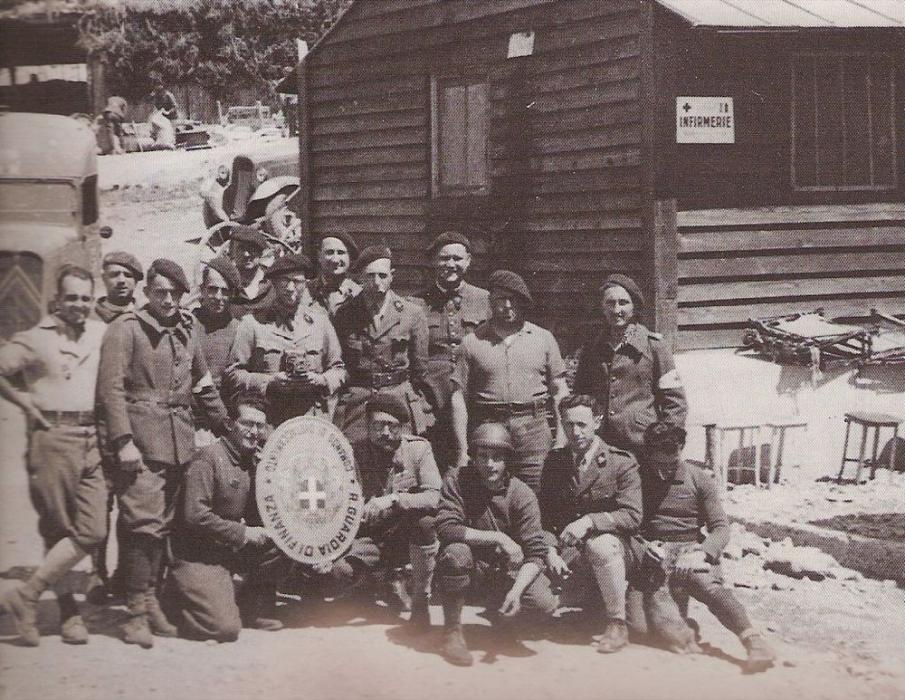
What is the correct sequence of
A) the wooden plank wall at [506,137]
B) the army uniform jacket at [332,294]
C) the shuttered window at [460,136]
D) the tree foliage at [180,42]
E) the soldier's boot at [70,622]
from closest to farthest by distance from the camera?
the soldier's boot at [70,622] → the tree foliage at [180,42] → the army uniform jacket at [332,294] → the wooden plank wall at [506,137] → the shuttered window at [460,136]

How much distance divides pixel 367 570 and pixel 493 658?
82 cm

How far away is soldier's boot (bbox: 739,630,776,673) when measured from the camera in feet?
16.8

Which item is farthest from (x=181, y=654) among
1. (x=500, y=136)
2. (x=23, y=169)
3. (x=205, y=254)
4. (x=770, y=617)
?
(x=500, y=136)

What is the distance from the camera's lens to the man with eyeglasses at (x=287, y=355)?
18.6 ft

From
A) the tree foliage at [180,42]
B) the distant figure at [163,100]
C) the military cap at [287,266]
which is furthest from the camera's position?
the military cap at [287,266]

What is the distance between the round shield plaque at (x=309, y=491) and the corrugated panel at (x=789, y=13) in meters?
4.06

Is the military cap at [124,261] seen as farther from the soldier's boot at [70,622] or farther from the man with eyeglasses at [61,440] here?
the soldier's boot at [70,622]

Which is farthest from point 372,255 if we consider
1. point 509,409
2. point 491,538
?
point 491,538

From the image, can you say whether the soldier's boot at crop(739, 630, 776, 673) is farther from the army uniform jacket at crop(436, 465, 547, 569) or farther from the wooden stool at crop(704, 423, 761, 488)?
the wooden stool at crop(704, 423, 761, 488)

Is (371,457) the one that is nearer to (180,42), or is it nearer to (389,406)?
(389,406)

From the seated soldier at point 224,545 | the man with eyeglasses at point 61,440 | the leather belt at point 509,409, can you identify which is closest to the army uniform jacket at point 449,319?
the leather belt at point 509,409

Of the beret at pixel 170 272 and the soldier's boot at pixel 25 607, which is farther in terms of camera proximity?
the beret at pixel 170 272

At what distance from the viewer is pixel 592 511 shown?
215 inches

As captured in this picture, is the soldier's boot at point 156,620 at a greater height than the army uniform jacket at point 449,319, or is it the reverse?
the army uniform jacket at point 449,319
